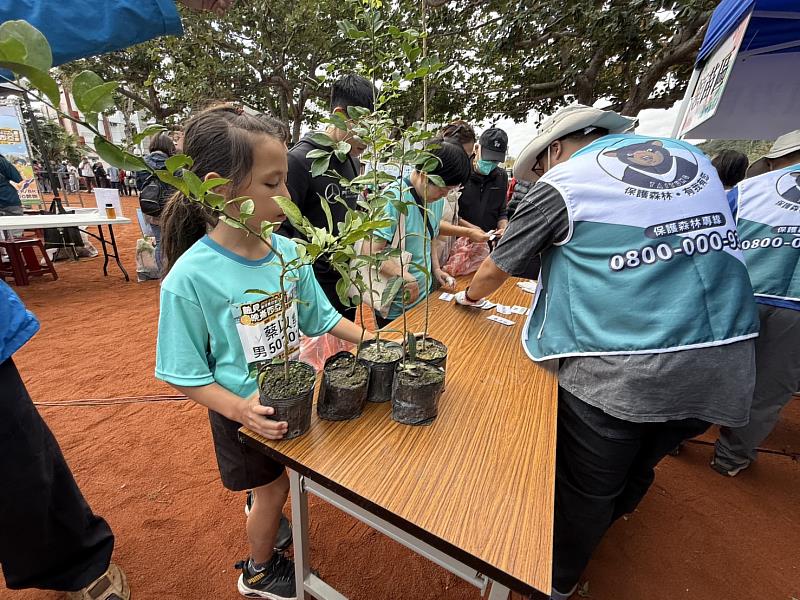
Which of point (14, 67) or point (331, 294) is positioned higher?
point (14, 67)

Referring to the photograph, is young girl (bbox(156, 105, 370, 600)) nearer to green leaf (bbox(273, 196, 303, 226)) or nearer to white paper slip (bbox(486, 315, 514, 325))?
green leaf (bbox(273, 196, 303, 226))

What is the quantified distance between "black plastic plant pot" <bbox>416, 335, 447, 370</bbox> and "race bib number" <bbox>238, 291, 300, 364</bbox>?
15.7 inches

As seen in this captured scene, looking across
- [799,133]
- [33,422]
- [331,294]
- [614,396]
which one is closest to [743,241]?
[799,133]

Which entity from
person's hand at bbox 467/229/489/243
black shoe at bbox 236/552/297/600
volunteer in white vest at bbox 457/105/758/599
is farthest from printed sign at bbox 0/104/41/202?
volunteer in white vest at bbox 457/105/758/599

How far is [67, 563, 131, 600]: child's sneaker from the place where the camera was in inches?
55.9

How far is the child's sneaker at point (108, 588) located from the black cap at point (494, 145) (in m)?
3.49

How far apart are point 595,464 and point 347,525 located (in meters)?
1.29

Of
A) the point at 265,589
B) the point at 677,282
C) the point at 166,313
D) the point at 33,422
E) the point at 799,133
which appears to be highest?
the point at 799,133

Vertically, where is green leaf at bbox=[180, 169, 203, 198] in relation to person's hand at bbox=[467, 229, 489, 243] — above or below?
above

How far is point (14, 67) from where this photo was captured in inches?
16.3

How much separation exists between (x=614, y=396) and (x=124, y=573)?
2.08 metres

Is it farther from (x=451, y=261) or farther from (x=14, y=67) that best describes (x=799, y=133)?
(x=14, y=67)

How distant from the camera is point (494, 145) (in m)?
3.32

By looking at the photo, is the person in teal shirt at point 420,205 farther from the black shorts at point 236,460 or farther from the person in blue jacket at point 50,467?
the person in blue jacket at point 50,467
